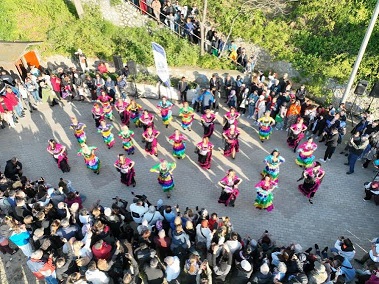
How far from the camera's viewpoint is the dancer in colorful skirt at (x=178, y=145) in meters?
11.6

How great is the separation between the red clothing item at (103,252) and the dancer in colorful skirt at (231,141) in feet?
18.1

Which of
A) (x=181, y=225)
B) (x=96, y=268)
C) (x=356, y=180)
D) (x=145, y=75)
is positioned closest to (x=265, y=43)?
(x=145, y=75)

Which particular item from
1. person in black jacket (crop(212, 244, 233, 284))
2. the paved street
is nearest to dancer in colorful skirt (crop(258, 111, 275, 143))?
the paved street

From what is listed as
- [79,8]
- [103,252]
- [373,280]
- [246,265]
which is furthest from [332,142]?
[79,8]

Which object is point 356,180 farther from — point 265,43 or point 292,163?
point 265,43

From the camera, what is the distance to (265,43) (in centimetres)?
1580

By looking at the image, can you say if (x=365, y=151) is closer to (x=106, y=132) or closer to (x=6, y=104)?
(x=106, y=132)

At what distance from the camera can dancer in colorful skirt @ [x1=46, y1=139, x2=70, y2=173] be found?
11354 mm

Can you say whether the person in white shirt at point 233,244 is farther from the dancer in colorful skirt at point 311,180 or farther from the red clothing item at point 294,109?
the red clothing item at point 294,109

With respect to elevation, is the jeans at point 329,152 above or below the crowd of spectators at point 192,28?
below

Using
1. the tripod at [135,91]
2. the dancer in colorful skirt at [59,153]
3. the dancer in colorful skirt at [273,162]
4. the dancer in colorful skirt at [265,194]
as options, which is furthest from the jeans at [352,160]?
the dancer in colorful skirt at [59,153]

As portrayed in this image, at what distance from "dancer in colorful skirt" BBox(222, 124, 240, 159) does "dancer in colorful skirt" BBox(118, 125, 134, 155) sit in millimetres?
3233

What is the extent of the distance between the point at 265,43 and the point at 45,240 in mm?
12299

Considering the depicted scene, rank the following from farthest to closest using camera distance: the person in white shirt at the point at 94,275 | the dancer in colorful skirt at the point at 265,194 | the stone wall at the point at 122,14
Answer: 1. the stone wall at the point at 122,14
2. the dancer in colorful skirt at the point at 265,194
3. the person in white shirt at the point at 94,275
